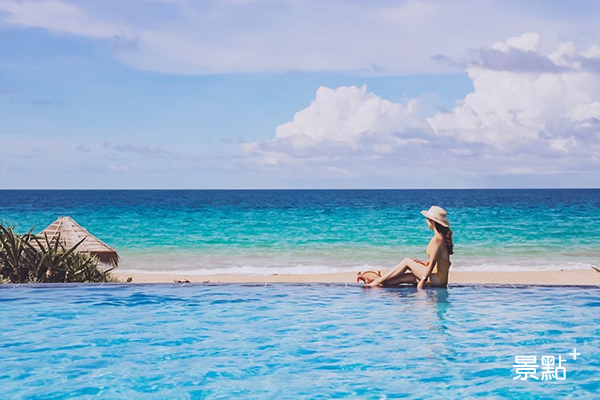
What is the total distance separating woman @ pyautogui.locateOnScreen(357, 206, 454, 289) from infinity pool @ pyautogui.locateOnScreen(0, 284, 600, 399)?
0.19 meters

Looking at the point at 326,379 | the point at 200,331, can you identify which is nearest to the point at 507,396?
the point at 326,379

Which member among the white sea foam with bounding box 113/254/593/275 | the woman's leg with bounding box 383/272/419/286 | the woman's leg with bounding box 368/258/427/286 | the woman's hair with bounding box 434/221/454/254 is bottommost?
the white sea foam with bounding box 113/254/593/275

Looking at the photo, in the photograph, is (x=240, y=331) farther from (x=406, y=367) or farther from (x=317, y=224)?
(x=317, y=224)

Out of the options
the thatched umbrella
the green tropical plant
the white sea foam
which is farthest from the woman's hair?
the white sea foam

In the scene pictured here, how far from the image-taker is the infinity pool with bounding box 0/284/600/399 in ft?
23.4

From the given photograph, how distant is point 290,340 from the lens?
29.1 ft

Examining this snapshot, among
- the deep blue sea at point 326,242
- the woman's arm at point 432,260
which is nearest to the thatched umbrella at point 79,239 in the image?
the woman's arm at point 432,260

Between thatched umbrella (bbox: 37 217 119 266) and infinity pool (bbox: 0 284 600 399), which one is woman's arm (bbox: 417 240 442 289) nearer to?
infinity pool (bbox: 0 284 600 399)

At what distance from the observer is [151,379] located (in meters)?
7.35

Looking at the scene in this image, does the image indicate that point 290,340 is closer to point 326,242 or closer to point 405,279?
point 405,279

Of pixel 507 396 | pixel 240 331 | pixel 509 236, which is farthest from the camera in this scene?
pixel 509 236

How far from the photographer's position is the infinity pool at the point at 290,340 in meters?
7.12

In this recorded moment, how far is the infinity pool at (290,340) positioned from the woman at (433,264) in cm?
19

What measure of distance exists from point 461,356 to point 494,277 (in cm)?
1207
